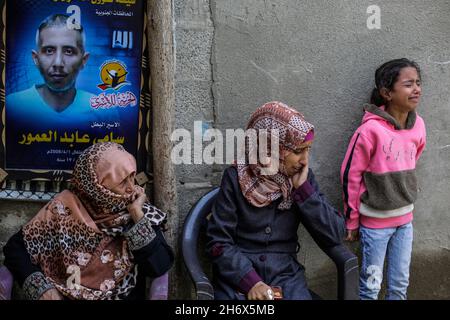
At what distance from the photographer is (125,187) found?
11.1 feet

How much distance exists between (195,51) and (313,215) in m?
1.27

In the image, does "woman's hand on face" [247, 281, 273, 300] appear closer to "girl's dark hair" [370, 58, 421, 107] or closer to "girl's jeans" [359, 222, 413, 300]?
"girl's jeans" [359, 222, 413, 300]

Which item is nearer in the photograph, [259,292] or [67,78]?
[259,292]

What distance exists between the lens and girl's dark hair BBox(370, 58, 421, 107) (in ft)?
13.3

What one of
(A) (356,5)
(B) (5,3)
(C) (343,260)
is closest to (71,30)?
(B) (5,3)

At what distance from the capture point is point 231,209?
3580 millimetres

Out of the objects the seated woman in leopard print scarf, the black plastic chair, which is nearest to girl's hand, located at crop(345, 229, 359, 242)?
the black plastic chair

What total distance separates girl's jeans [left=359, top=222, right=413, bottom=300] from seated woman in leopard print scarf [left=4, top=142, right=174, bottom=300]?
4.39ft

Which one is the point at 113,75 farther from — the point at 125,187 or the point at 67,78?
the point at 125,187

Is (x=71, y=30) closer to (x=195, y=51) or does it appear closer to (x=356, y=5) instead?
(x=195, y=51)

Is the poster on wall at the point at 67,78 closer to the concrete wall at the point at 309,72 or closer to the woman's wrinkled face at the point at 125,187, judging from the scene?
the concrete wall at the point at 309,72

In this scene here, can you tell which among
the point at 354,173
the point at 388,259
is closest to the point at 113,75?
the point at 354,173

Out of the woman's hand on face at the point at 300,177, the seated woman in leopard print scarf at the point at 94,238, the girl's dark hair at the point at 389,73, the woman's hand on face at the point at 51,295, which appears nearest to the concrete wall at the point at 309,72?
the girl's dark hair at the point at 389,73

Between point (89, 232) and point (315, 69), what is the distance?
177 cm
